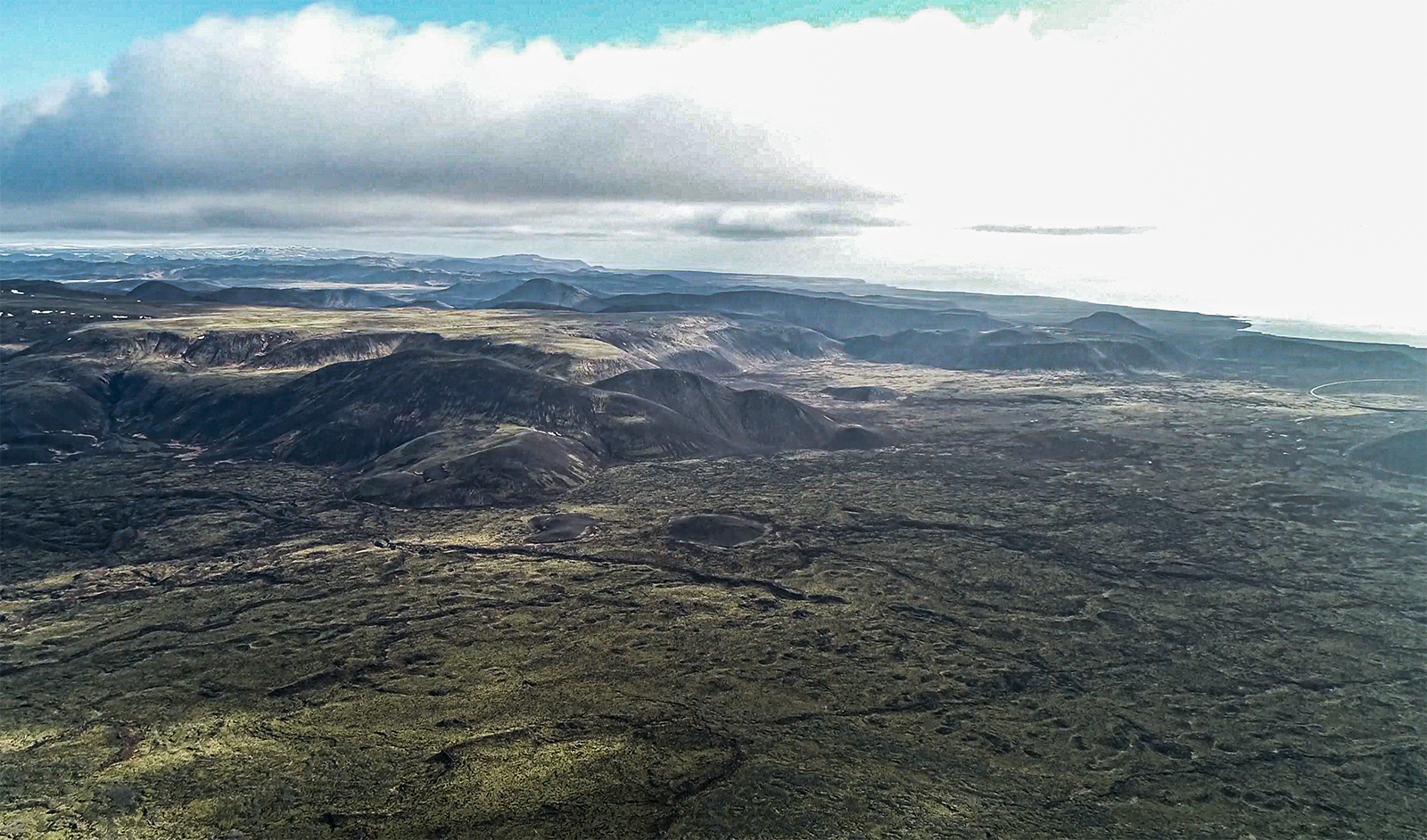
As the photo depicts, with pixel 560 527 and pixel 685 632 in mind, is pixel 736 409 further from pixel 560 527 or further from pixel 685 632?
pixel 685 632

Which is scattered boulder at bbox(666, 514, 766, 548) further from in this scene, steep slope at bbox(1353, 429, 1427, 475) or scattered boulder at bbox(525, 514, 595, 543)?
steep slope at bbox(1353, 429, 1427, 475)

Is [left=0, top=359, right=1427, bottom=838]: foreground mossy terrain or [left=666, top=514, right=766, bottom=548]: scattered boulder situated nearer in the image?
[left=0, top=359, right=1427, bottom=838]: foreground mossy terrain

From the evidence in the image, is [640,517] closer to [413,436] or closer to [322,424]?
[413,436]

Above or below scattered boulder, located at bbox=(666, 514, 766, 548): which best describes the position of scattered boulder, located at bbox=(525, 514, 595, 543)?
below

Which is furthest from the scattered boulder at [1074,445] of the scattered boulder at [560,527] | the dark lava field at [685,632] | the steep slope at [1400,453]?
the scattered boulder at [560,527]

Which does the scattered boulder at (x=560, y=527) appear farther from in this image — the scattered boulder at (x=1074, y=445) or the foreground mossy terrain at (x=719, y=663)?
the scattered boulder at (x=1074, y=445)

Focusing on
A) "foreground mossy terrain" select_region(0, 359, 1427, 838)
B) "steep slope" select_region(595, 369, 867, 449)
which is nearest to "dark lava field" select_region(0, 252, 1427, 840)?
"foreground mossy terrain" select_region(0, 359, 1427, 838)
